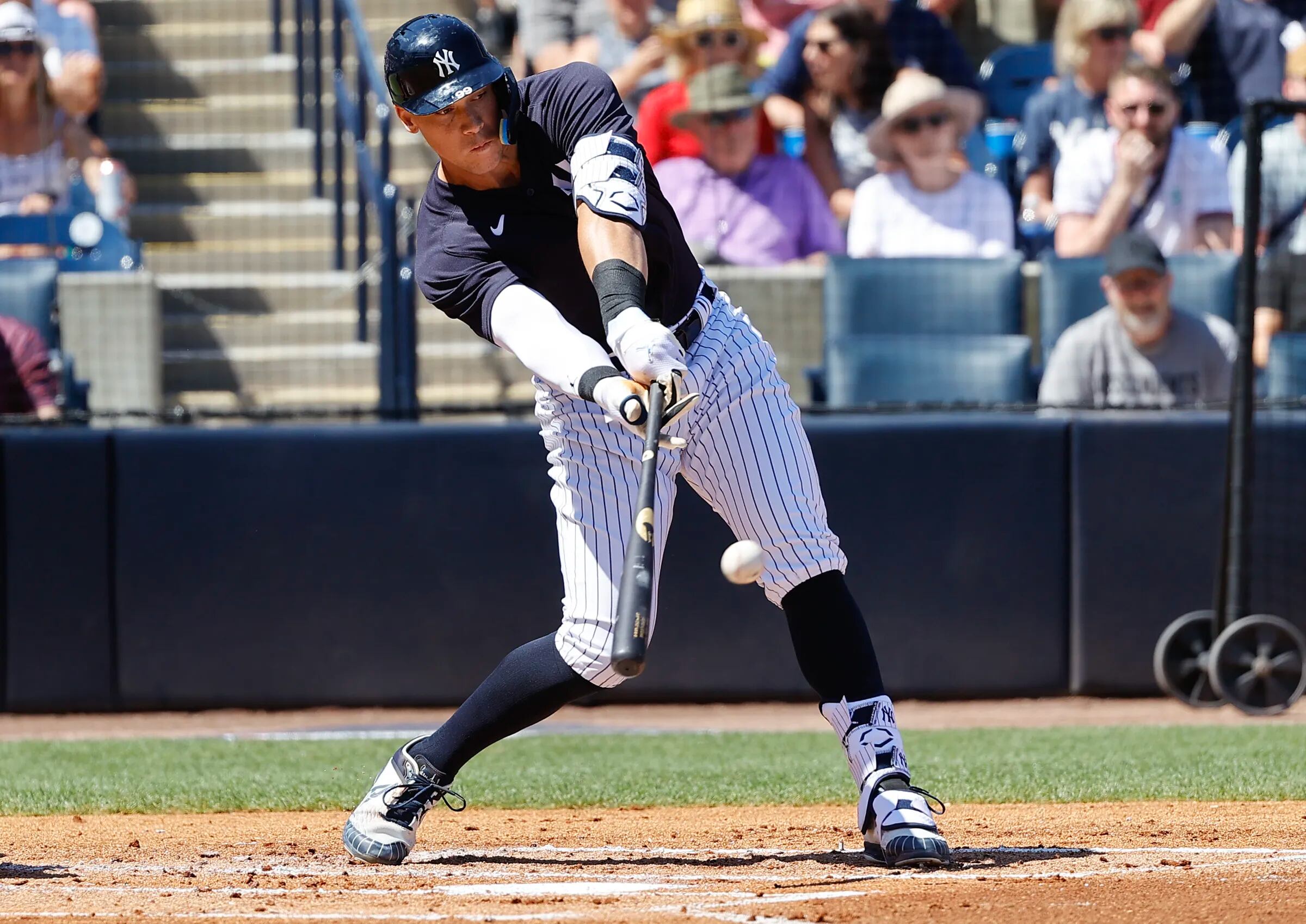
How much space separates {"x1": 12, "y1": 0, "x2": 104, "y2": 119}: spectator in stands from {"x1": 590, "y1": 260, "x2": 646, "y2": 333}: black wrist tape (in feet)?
21.7

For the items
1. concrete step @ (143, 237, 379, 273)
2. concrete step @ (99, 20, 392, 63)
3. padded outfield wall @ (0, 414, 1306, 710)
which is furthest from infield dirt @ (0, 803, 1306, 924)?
concrete step @ (99, 20, 392, 63)

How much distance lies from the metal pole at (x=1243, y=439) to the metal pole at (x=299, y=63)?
5.46 meters

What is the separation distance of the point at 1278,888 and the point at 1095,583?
Result: 12.9ft

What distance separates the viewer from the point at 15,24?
8.62 m

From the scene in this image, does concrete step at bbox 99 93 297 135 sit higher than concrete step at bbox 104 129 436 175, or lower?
higher

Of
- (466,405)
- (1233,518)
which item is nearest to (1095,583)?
(1233,518)

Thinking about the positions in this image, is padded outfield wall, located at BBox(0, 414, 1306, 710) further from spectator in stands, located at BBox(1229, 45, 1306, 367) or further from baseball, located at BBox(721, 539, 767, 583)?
baseball, located at BBox(721, 539, 767, 583)

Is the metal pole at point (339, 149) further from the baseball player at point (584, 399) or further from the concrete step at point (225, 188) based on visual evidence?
the baseball player at point (584, 399)

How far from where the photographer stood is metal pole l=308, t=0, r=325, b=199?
957cm

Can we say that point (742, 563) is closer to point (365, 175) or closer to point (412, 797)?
point (412, 797)

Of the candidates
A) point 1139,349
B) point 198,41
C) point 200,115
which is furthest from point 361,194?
point 1139,349

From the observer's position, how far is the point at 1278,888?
3.21 metres

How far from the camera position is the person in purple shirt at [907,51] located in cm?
872

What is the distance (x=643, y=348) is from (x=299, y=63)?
7.43 meters
